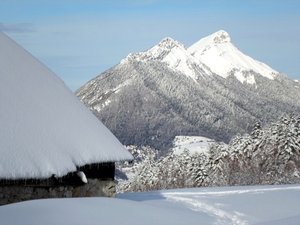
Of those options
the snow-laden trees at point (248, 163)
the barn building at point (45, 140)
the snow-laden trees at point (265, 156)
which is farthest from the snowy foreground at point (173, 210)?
the snow-laden trees at point (265, 156)

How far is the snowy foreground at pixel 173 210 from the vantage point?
21.5 ft

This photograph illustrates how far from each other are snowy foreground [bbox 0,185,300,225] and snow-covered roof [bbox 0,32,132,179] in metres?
0.78

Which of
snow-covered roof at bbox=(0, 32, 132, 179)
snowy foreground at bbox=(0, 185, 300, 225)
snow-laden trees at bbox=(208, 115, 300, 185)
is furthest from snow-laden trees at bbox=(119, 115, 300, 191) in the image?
snow-covered roof at bbox=(0, 32, 132, 179)

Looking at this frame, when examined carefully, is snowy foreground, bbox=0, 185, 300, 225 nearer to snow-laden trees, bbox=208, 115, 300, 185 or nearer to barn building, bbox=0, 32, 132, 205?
barn building, bbox=0, 32, 132, 205

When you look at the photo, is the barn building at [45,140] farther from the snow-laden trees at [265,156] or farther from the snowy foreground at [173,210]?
the snow-laden trees at [265,156]

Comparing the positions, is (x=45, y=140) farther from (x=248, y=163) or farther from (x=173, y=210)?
(x=248, y=163)

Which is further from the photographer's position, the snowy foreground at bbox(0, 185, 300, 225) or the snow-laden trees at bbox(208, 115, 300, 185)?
the snow-laden trees at bbox(208, 115, 300, 185)

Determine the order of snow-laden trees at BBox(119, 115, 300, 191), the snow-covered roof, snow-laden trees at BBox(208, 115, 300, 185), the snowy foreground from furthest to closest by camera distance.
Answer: snow-laden trees at BBox(119, 115, 300, 191)
snow-laden trees at BBox(208, 115, 300, 185)
the snow-covered roof
the snowy foreground

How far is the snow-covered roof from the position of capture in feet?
25.3

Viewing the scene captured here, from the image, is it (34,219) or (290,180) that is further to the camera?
(290,180)

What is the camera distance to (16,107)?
8.54 metres

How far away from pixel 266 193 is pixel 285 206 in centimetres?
198

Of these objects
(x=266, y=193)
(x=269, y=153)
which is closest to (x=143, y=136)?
(x=269, y=153)

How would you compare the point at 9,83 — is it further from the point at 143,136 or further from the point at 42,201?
the point at 143,136
